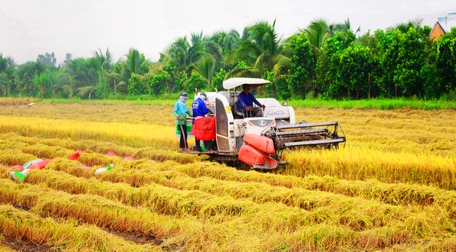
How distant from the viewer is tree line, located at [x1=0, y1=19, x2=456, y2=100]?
63.8ft

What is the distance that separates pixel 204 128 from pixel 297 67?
16.0m

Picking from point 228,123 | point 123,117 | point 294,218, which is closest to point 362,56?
point 123,117

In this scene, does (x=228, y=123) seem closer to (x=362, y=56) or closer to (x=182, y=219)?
(x=182, y=219)

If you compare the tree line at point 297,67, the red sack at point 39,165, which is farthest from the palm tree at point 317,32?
Result: the red sack at point 39,165

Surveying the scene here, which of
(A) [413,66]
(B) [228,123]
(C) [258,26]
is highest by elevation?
(C) [258,26]

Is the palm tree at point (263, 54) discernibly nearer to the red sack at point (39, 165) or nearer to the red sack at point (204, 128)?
Result: the red sack at point (204, 128)

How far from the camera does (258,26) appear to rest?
25891 mm

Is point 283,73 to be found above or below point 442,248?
above

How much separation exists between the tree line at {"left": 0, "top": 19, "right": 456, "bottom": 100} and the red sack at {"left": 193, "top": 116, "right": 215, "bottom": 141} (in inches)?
467

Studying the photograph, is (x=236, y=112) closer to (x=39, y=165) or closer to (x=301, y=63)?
(x=39, y=165)

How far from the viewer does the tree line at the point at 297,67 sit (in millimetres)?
19453

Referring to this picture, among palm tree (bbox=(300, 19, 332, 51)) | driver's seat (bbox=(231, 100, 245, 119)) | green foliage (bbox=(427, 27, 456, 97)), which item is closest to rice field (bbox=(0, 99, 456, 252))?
driver's seat (bbox=(231, 100, 245, 119))

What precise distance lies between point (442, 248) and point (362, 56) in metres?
17.9

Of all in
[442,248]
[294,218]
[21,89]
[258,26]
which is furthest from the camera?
[21,89]
